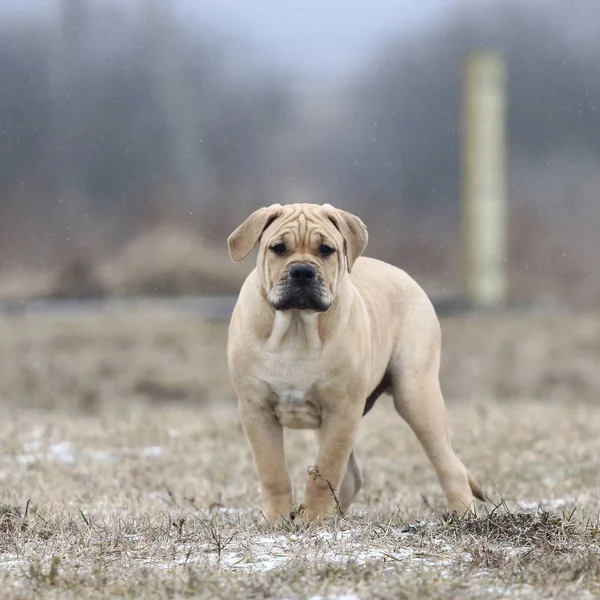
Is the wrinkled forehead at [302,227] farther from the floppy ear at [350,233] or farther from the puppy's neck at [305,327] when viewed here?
the puppy's neck at [305,327]

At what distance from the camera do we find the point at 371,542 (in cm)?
457

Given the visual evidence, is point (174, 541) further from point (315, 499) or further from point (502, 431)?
point (502, 431)

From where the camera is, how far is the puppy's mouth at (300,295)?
508 cm

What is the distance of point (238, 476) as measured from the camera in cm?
773

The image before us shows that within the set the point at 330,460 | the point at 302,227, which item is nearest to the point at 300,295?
the point at 302,227

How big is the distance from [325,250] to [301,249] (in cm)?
12

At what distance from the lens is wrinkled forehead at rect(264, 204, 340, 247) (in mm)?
5242

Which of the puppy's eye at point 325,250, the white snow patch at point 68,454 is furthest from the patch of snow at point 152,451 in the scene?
the puppy's eye at point 325,250

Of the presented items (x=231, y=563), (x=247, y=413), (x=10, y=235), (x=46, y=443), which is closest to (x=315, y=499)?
(x=247, y=413)

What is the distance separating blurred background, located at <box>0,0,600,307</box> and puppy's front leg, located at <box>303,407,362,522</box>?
35.0ft

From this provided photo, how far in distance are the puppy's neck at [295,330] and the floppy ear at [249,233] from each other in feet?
1.18

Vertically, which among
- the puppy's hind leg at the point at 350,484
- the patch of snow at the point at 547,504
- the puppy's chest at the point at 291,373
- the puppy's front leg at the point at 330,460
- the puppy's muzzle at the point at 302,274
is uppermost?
the puppy's muzzle at the point at 302,274

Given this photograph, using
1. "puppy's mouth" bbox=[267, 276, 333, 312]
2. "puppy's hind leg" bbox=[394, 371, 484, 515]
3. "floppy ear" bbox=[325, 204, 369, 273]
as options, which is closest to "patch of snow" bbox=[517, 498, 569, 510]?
"puppy's hind leg" bbox=[394, 371, 484, 515]

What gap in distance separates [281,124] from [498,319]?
8.08m
